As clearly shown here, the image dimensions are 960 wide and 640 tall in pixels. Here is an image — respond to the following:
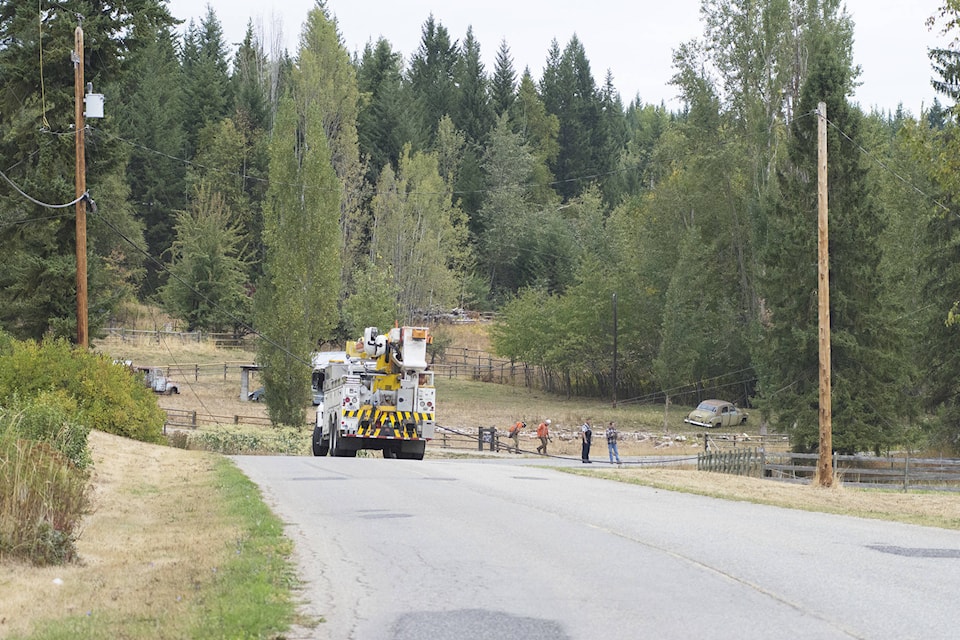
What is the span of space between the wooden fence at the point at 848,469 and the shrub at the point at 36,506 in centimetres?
2291

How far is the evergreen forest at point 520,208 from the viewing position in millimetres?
37375

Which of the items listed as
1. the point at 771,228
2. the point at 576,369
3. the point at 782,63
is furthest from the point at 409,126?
the point at 771,228

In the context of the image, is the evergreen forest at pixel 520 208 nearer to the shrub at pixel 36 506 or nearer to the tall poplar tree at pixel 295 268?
the tall poplar tree at pixel 295 268

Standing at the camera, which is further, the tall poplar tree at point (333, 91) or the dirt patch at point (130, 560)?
the tall poplar tree at point (333, 91)

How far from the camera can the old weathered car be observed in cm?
6525

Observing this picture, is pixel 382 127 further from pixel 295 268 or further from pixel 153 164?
pixel 295 268

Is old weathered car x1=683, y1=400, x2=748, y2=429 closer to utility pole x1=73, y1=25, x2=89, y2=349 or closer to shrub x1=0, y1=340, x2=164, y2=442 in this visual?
shrub x1=0, y1=340, x2=164, y2=442

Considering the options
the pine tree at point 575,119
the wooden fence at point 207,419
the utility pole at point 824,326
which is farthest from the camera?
the pine tree at point 575,119

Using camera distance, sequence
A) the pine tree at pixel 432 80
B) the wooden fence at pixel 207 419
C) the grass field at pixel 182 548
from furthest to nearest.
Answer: the pine tree at pixel 432 80, the wooden fence at pixel 207 419, the grass field at pixel 182 548

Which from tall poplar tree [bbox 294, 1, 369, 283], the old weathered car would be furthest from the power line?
the old weathered car

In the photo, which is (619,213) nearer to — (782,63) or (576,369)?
(576,369)

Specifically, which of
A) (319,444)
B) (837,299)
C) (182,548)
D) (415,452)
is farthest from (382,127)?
(182,548)

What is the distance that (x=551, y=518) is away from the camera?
1480cm

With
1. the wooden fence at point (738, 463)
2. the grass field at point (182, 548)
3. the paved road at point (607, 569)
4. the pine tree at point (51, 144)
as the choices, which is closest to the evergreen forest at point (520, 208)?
the pine tree at point (51, 144)
